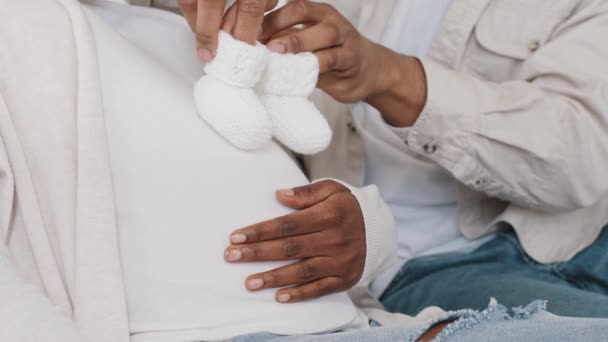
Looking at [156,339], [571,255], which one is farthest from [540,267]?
[156,339]

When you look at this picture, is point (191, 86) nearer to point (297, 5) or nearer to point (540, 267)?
point (297, 5)

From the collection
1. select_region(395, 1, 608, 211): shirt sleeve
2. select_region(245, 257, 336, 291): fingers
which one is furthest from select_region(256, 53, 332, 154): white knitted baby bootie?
select_region(395, 1, 608, 211): shirt sleeve

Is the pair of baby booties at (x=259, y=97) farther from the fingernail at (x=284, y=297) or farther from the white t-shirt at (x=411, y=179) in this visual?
the white t-shirt at (x=411, y=179)

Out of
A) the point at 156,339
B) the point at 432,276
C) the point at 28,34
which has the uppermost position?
the point at 28,34

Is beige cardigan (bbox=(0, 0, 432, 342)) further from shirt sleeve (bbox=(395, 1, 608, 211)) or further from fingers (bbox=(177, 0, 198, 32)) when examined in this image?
shirt sleeve (bbox=(395, 1, 608, 211))

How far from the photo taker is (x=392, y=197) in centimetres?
112

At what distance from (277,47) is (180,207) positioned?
0.19m

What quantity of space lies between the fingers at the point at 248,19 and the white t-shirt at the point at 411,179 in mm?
406

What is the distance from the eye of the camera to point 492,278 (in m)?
1.03

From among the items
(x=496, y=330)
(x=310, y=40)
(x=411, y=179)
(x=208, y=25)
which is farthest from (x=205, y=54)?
(x=411, y=179)

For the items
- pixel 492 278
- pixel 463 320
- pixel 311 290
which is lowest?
pixel 492 278

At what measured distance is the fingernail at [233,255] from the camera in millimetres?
704

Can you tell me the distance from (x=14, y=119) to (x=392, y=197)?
1.93 feet

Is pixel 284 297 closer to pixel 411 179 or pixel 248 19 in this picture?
pixel 248 19
